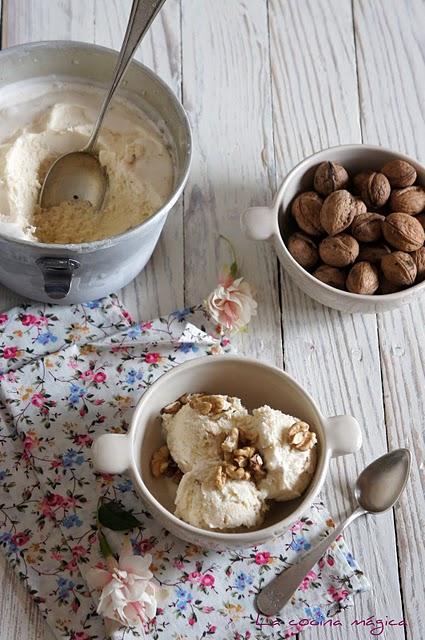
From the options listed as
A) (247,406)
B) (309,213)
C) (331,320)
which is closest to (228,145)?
(309,213)

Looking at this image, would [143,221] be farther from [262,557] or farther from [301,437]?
[262,557]

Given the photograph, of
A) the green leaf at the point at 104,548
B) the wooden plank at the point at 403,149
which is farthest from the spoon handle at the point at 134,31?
the green leaf at the point at 104,548

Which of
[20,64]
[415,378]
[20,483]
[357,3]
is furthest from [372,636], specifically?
[357,3]

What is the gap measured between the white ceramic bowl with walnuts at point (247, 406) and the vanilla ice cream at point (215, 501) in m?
0.01

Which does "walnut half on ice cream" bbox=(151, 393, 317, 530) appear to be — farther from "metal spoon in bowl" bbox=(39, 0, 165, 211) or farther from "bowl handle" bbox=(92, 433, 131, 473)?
"metal spoon in bowl" bbox=(39, 0, 165, 211)

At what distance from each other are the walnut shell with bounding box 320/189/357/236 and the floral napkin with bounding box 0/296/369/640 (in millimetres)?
203

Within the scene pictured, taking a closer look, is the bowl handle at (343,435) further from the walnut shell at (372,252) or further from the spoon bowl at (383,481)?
the walnut shell at (372,252)

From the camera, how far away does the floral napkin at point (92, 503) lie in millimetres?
1013

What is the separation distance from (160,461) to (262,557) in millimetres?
161

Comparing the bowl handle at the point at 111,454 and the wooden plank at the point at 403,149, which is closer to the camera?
the bowl handle at the point at 111,454

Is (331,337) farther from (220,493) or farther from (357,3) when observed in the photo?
(357,3)

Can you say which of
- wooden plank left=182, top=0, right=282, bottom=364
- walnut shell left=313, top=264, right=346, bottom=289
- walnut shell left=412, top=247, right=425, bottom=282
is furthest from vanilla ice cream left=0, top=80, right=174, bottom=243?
walnut shell left=412, top=247, right=425, bottom=282

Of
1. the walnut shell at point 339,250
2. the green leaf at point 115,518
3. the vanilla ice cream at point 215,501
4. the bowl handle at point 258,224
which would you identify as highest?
the bowl handle at point 258,224

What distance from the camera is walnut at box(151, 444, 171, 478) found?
1.04 metres
